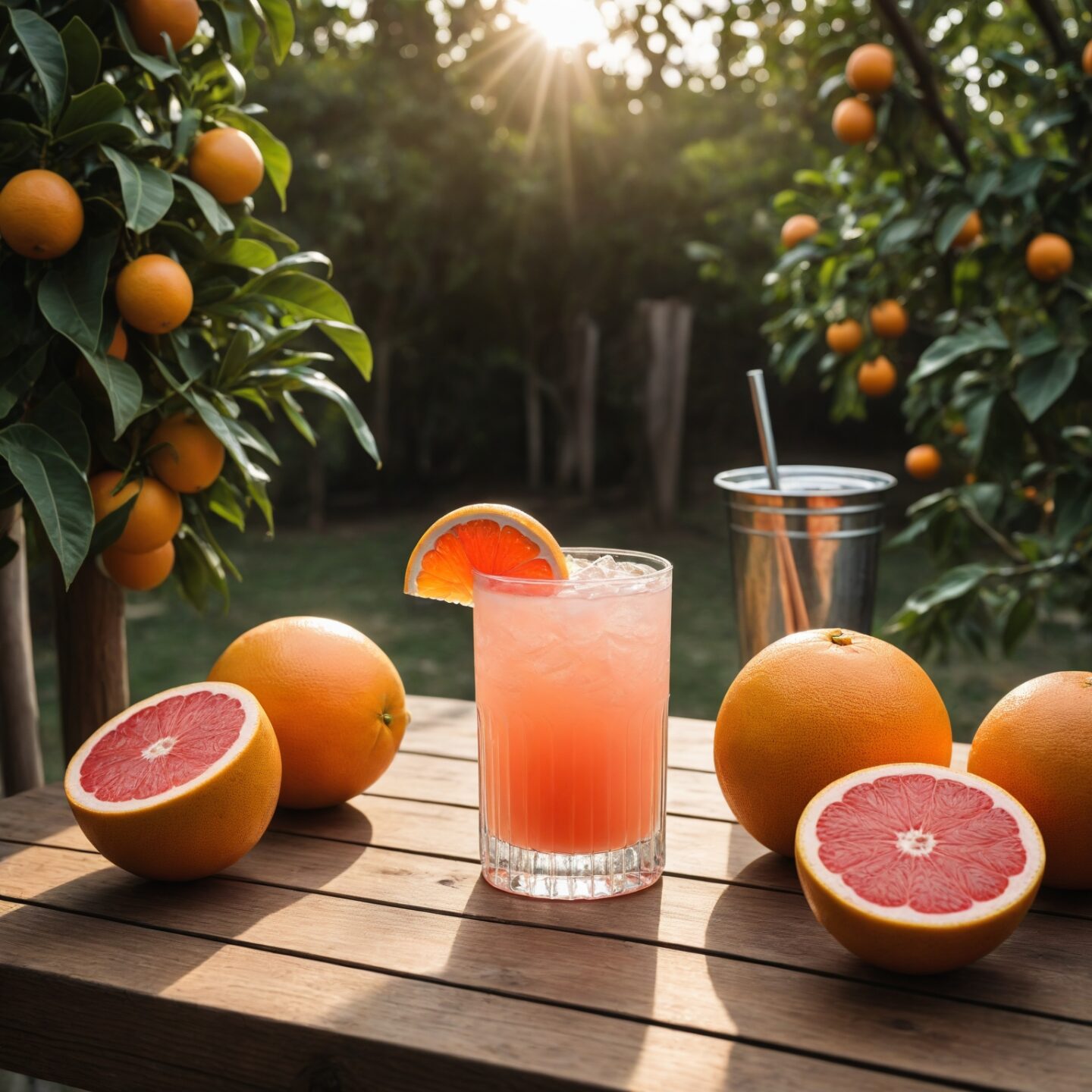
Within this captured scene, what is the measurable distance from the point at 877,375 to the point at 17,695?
6.45 ft

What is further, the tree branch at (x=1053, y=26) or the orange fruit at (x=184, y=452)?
the tree branch at (x=1053, y=26)

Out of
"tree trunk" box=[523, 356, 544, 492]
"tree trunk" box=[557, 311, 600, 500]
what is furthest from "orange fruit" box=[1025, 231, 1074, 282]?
"tree trunk" box=[523, 356, 544, 492]

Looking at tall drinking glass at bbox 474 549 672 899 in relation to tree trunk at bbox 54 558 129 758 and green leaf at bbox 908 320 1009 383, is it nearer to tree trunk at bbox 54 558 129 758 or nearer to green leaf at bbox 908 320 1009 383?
tree trunk at bbox 54 558 129 758

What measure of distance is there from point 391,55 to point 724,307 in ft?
9.26

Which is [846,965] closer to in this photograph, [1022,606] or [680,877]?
[680,877]

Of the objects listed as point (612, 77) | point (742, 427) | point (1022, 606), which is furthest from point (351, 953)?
point (742, 427)

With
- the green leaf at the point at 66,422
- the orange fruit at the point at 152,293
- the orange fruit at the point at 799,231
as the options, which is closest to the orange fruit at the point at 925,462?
the orange fruit at the point at 799,231

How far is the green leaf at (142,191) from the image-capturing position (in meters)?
1.22

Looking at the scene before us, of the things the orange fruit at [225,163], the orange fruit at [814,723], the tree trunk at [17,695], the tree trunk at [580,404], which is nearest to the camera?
the orange fruit at [814,723]

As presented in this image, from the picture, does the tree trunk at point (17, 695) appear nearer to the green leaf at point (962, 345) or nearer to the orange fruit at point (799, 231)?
the green leaf at point (962, 345)

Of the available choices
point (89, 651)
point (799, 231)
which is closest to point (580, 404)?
point (799, 231)

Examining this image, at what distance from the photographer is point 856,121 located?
239cm

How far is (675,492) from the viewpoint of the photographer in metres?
7.41

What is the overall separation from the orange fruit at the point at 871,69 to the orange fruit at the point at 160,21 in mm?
1459
